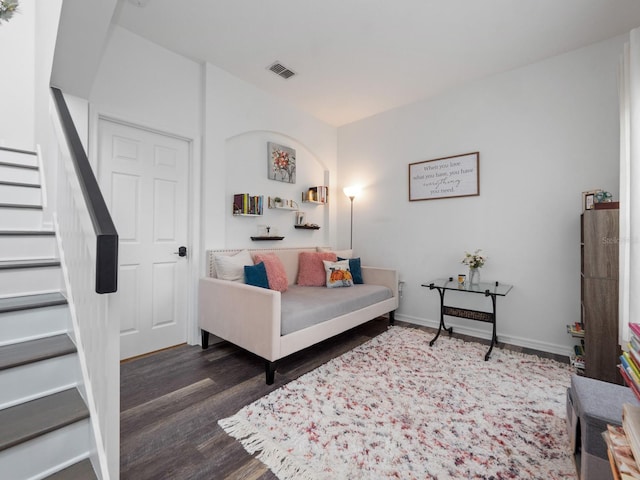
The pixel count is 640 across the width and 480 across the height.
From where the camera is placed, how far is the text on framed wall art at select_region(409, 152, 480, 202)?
3.31 meters

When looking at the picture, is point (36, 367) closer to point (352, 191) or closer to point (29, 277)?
point (29, 277)

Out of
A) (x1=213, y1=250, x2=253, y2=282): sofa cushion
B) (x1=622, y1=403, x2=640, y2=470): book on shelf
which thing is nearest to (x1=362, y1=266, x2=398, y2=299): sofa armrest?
(x1=213, y1=250, x2=253, y2=282): sofa cushion

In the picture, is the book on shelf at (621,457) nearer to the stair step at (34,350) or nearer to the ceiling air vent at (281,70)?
the stair step at (34,350)

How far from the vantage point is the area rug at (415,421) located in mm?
1405

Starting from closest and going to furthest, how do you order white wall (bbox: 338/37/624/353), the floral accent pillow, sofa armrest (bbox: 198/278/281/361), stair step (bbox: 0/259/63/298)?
1. stair step (bbox: 0/259/63/298)
2. sofa armrest (bbox: 198/278/281/361)
3. white wall (bbox: 338/37/624/353)
4. the floral accent pillow

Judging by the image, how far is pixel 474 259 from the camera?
2.98 m

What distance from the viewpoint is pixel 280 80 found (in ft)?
10.8

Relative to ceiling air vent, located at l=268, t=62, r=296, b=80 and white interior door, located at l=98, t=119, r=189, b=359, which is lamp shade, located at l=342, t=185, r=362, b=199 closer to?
ceiling air vent, located at l=268, t=62, r=296, b=80

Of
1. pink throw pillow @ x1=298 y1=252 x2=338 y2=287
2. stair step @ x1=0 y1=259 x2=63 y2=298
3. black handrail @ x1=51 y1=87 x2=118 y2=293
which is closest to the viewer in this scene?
black handrail @ x1=51 y1=87 x2=118 y2=293

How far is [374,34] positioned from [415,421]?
295 centimetres

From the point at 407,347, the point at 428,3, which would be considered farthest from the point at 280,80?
the point at 407,347

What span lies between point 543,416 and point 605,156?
90.7 inches

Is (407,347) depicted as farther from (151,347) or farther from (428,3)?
(428,3)

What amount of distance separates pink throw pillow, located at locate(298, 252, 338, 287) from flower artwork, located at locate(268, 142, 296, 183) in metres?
1.03
